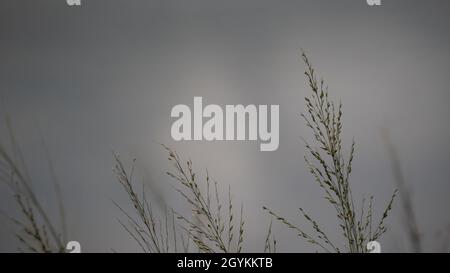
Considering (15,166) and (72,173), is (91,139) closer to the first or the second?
(72,173)

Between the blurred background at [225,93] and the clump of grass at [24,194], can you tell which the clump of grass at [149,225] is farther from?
the clump of grass at [24,194]

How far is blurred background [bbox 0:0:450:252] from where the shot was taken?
1871mm

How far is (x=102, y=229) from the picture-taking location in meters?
1.87

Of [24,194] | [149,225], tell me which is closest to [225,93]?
[149,225]

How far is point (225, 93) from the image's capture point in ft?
6.25

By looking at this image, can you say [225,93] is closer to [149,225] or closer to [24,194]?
[149,225]

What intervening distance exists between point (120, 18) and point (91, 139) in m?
0.53

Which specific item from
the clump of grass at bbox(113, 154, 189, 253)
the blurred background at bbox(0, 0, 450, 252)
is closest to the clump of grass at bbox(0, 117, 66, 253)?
the blurred background at bbox(0, 0, 450, 252)

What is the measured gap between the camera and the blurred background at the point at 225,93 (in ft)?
6.14

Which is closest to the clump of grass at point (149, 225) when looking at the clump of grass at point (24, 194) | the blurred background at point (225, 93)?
the blurred background at point (225, 93)

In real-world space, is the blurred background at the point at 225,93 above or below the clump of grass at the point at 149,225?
above

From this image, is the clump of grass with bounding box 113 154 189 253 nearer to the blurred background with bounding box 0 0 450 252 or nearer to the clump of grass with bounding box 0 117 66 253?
the blurred background with bounding box 0 0 450 252
